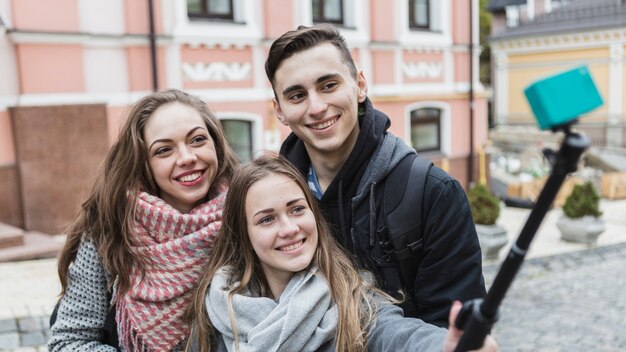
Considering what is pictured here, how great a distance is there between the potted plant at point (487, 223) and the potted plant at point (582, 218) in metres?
1.66

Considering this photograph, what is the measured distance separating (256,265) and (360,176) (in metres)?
0.47

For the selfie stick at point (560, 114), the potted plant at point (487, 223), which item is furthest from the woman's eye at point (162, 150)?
the potted plant at point (487, 223)

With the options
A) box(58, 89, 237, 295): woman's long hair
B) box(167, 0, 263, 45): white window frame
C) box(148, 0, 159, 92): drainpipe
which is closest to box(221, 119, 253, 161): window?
box(167, 0, 263, 45): white window frame

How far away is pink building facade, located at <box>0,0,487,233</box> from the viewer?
855cm

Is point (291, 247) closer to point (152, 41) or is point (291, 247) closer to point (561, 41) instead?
point (152, 41)

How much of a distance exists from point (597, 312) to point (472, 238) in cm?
551

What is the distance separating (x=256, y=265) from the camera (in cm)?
214

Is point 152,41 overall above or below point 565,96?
above

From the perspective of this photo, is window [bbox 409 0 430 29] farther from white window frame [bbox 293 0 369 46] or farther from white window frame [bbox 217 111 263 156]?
white window frame [bbox 217 111 263 156]

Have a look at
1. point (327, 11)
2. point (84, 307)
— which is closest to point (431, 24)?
point (327, 11)

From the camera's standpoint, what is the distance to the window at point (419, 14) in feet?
43.7

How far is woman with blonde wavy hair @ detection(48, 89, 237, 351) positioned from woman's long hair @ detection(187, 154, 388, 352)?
10 cm

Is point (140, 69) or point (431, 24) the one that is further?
point (431, 24)

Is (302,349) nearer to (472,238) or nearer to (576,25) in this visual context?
(472,238)
